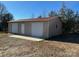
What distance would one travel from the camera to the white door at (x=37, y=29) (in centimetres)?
1460

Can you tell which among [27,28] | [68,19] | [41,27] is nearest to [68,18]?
[68,19]

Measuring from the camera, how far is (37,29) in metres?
15.0

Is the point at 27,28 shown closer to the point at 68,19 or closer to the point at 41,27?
the point at 41,27

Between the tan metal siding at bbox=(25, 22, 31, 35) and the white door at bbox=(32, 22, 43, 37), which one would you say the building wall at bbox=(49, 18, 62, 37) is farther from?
the tan metal siding at bbox=(25, 22, 31, 35)

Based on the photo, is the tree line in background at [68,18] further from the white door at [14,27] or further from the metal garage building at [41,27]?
the white door at [14,27]

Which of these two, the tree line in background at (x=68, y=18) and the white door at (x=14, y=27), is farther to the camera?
the tree line in background at (x=68, y=18)

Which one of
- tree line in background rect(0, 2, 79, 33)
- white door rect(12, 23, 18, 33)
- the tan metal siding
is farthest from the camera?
tree line in background rect(0, 2, 79, 33)

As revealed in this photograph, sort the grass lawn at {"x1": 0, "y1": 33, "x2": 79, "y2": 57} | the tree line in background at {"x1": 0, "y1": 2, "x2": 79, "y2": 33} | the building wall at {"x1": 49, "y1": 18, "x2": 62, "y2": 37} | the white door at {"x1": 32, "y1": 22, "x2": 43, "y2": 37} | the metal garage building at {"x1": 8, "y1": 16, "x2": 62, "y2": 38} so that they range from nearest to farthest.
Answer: the grass lawn at {"x1": 0, "y1": 33, "x2": 79, "y2": 57} → the metal garage building at {"x1": 8, "y1": 16, "x2": 62, "y2": 38} → the white door at {"x1": 32, "y1": 22, "x2": 43, "y2": 37} → the building wall at {"x1": 49, "y1": 18, "x2": 62, "y2": 37} → the tree line in background at {"x1": 0, "y1": 2, "x2": 79, "y2": 33}

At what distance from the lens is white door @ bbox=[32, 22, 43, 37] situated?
14600 mm

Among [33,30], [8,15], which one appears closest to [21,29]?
[33,30]

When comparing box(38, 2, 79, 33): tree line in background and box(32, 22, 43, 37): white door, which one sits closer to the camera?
box(32, 22, 43, 37): white door

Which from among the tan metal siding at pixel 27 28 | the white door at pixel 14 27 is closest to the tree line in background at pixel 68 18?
the tan metal siding at pixel 27 28

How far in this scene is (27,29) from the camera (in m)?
Result: 17.0

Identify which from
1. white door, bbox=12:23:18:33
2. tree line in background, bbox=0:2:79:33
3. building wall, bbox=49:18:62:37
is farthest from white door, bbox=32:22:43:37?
tree line in background, bbox=0:2:79:33
